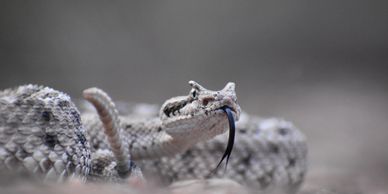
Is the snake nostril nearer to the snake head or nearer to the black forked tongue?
the snake head

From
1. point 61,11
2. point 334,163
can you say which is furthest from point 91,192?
point 61,11

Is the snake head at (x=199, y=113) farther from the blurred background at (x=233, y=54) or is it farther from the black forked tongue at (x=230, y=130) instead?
the blurred background at (x=233, y=54)

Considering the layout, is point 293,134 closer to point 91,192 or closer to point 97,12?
point 91,192

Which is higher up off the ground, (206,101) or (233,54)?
(233,54)

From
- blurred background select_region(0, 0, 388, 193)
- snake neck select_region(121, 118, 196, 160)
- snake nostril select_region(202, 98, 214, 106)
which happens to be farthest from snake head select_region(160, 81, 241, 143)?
blurred background select_region(0, 0, 388, 193)

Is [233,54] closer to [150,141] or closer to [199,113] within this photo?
[150,141]

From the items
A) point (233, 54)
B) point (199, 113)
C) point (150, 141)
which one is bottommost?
point (199, 113)

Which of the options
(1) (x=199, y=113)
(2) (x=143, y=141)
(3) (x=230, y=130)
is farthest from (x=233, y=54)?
(3) (x=230, y=130)
